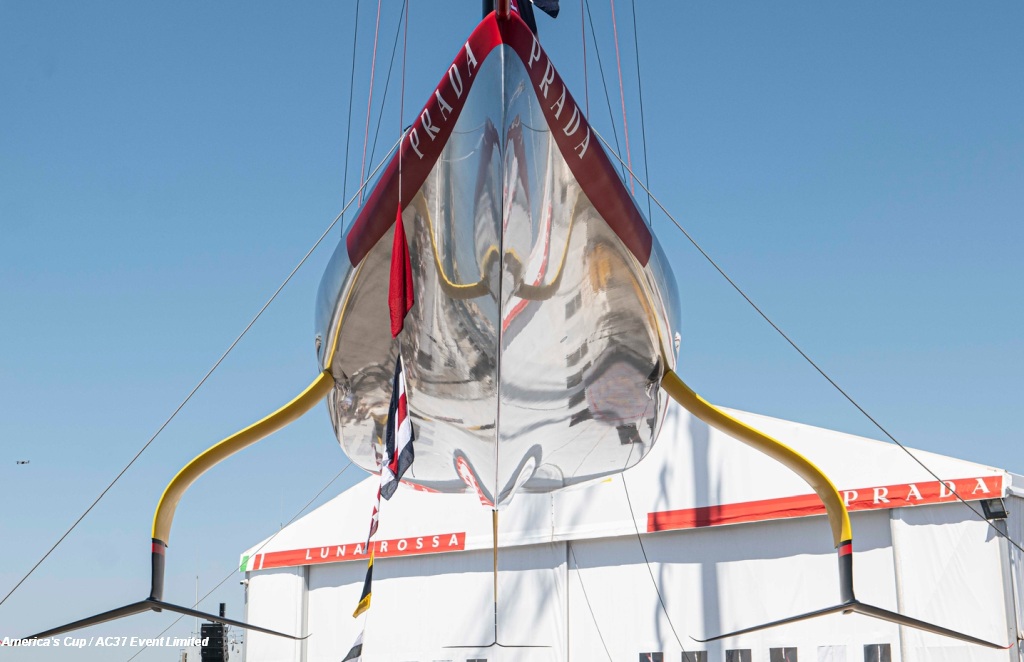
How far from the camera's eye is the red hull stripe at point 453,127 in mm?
4801

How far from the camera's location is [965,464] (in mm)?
9234

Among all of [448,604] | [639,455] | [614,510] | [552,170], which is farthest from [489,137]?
[448,604]

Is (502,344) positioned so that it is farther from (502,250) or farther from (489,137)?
(489,137)

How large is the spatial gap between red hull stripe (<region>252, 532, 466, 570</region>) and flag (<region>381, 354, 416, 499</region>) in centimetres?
722

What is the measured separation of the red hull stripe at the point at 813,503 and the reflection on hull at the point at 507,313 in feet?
11.1

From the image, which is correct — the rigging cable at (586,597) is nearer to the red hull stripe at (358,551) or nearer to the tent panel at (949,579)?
the red hull stripe at (358,551)

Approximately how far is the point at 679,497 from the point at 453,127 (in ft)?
22.8

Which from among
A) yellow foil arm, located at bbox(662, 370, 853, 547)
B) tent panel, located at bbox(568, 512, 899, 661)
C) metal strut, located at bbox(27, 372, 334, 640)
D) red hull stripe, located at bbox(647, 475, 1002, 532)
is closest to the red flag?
metal strut, located at bbox(27, 372, 334, 640)

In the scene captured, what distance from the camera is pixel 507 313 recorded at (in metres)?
5.46

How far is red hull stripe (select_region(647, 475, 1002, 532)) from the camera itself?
29.9ft

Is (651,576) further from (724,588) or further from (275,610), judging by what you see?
(275,610)

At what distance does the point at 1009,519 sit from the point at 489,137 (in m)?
6.67

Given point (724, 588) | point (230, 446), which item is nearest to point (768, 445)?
point (230, 446)

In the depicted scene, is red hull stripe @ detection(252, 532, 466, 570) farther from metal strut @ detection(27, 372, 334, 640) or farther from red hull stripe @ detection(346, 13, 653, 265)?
red hull stripe @ detection(346, 13, 653, 265)
